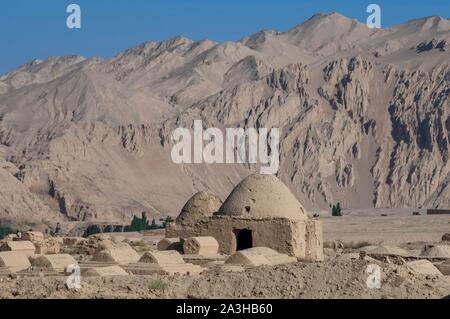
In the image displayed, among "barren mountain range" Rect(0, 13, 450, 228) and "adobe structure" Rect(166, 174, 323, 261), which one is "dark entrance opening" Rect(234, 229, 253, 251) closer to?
"adobe structure" Rect(166, 174, 323, 261)

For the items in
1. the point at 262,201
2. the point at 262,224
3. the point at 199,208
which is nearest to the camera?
the point at 262,224

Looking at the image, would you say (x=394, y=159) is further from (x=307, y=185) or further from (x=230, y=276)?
(x=230, y=276)

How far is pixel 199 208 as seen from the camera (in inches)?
1233

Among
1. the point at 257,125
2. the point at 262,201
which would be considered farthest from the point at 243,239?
the point at 257,125

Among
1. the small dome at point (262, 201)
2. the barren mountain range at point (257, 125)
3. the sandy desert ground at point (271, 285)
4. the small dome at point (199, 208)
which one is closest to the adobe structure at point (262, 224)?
the small dome at point (262, 201)

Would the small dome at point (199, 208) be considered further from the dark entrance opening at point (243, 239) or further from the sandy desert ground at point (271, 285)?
the sandy desert ground at point (271, 285)

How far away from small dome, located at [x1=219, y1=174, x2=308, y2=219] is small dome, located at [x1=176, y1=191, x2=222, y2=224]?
5.25ft

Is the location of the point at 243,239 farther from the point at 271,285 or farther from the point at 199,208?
the point at 271,285

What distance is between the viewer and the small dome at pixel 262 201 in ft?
94.2

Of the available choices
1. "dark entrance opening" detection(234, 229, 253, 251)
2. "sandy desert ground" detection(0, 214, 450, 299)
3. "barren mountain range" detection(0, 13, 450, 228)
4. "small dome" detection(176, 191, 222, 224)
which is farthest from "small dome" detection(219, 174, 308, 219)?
"barren mountain range" detection(0, 13, 450, 228)

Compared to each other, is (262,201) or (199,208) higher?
(262,201)

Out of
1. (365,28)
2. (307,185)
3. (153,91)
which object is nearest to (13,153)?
(307,185)

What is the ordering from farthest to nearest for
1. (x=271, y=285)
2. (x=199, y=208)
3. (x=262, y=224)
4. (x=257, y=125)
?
1. (x=257, y=125)
2. (x=199, y=208)
3. (x=262, y=224)
4. (x=271, y=285)

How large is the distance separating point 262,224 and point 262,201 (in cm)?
89
